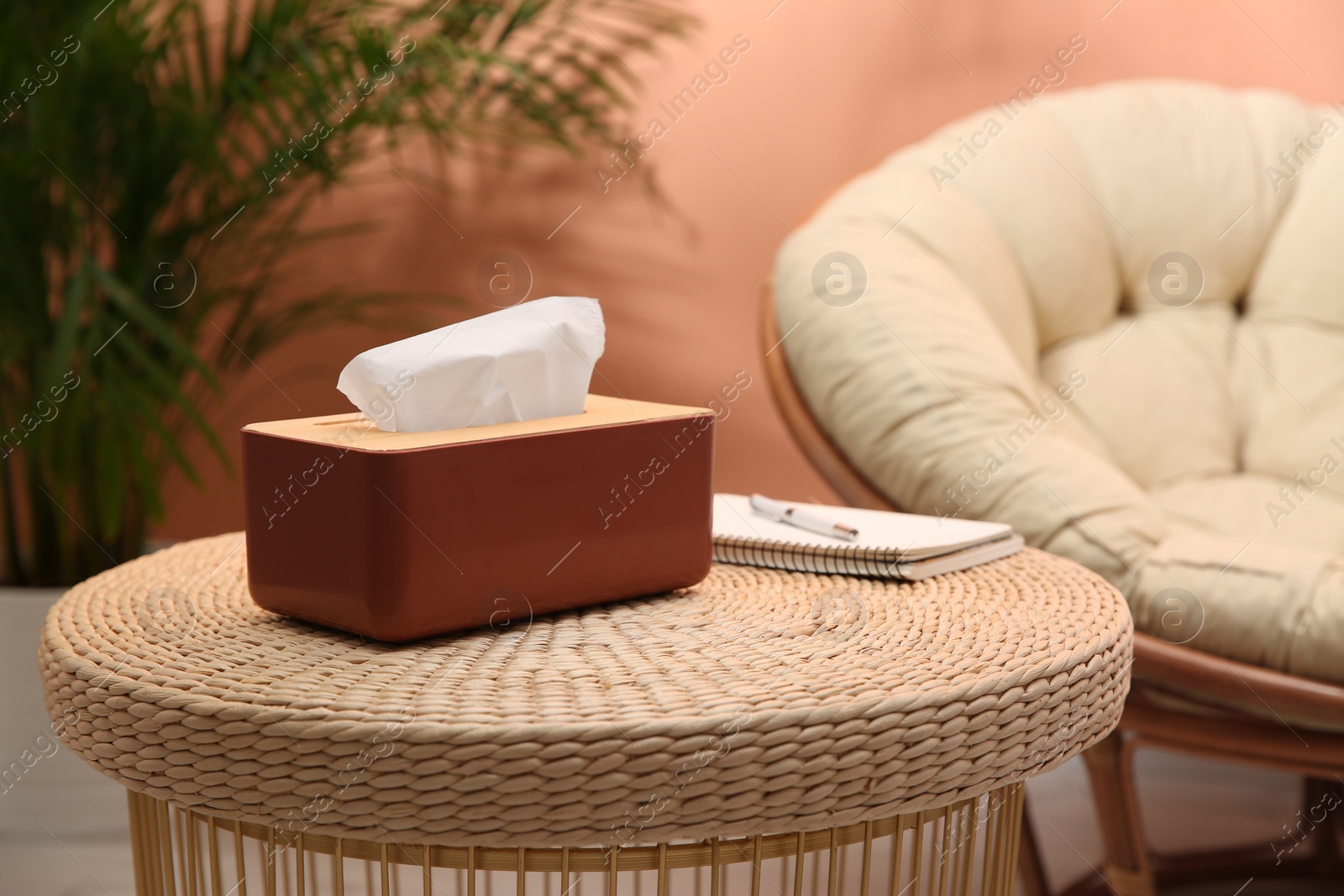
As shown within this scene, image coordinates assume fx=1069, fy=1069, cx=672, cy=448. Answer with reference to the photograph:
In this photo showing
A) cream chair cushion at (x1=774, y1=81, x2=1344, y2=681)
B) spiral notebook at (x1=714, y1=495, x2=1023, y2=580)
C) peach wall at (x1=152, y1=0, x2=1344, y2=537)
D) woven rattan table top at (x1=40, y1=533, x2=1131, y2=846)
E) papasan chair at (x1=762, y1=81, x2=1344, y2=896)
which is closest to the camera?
woven rattan table top at (x1=40, y1=533, x2=1131, y2=846)

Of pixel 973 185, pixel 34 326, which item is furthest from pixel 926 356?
pixel 34 326

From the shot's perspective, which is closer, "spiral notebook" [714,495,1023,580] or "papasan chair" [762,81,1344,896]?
"spiral notebook" [714,495,1023,580]

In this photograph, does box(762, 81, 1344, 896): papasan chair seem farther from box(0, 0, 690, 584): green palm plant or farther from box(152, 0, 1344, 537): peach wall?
box(0, 0, 690, 584): green palm plant

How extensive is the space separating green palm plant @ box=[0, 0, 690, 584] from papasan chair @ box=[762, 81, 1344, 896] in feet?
1.80

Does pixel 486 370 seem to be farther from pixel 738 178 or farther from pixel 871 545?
pixel 738 178

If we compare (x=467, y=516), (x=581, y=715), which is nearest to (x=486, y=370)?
(x=467, y=516)

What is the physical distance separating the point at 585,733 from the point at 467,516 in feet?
0.53

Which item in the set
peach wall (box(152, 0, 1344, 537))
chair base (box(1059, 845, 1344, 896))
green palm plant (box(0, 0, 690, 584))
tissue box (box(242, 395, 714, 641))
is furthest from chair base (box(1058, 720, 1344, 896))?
green palm plant (box(0, 0, 690, 584))

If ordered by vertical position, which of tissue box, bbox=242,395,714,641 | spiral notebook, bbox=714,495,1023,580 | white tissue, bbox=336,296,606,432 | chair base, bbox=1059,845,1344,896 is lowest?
chair base, bbox=1059,845,1344,896

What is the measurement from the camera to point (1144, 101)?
1.39 meters

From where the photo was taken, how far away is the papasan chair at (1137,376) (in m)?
0.89

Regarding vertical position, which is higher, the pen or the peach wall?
the peach wall

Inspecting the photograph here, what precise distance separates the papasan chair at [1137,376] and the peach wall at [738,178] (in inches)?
11.0

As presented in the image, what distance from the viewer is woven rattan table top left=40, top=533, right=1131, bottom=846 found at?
1.45 ft
